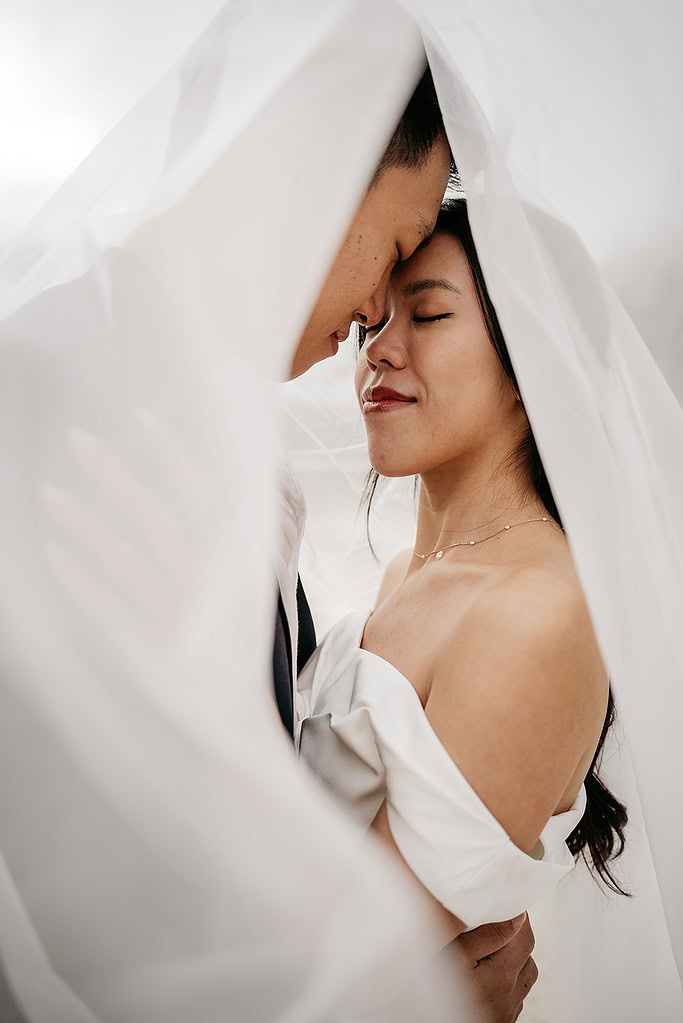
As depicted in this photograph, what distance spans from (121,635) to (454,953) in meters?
0.82

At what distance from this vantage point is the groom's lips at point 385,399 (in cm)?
141

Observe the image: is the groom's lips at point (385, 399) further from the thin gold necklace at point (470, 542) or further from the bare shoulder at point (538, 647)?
the bare shoulder at point (538, 647)

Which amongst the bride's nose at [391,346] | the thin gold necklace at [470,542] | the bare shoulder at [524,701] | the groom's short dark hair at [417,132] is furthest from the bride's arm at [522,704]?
the groom's short dark hair at [417,132]

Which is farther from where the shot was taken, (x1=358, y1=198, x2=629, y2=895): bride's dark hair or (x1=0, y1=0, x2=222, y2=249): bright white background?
(x1=358, y1=198, x2=629, y2=895): bride's dark hair

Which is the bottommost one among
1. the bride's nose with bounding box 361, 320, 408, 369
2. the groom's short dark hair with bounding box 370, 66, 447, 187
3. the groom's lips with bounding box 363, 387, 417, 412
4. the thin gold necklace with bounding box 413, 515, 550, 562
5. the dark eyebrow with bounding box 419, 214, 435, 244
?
the thin gold necklace with bounding box 413, 515, 550, 562

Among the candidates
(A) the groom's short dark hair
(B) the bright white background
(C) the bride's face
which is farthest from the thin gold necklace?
(B) the bright white background

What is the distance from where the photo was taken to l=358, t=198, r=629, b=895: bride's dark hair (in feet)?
4.40

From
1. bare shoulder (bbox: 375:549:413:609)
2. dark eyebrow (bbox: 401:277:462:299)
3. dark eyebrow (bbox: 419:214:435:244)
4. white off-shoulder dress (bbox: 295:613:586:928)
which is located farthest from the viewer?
bare shoulder (bbox: 375:549:413:609)

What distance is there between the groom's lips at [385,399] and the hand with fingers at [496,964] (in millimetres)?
860

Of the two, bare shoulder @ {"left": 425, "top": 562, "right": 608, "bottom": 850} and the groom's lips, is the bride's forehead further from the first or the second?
bare shoulder @ {"left": 425, "top": 562, "right": 608, "bottom": 850}

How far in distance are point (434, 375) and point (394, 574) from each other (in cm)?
68

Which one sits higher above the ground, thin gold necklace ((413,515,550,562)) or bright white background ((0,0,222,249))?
bright white background ((0,0,222,249))

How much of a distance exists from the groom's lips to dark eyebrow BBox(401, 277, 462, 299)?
168mm

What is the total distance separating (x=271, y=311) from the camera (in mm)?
870
